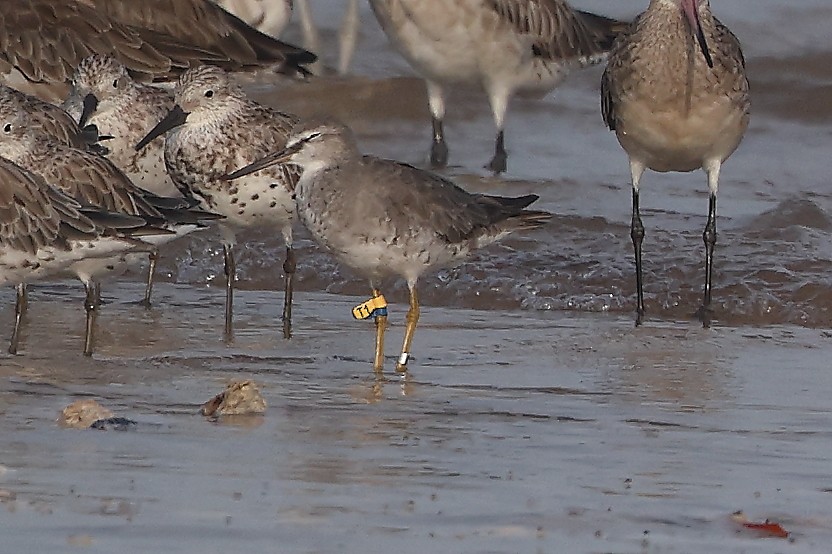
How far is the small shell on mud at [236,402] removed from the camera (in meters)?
6.35

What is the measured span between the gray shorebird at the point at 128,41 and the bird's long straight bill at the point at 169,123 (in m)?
1.83

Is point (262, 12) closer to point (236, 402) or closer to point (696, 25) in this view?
point (696, 25)

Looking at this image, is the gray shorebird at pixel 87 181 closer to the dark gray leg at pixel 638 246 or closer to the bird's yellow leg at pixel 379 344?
the bird's yellow leg at pixel 379 344

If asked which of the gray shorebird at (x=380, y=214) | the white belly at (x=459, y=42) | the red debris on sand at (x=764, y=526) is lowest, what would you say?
the red debris on sand at (x=764, y=526)

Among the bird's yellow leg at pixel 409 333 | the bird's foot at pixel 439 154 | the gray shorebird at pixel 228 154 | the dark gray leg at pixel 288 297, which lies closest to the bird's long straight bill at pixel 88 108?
the gray shorebird at pixel 228 154

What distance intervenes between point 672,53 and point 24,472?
4.81m

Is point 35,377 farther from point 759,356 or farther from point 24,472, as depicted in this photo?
point 759,356

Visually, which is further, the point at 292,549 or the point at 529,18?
the point at 529,18

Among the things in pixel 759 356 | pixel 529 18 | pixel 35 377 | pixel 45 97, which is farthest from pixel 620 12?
pixel 35 377

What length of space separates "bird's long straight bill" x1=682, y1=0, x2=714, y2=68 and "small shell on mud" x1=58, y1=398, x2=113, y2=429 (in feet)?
13.5

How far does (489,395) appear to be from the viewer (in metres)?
7.03

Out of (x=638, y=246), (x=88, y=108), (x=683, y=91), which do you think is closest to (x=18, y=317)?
(x=88, y=108)

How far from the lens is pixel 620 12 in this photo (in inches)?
669

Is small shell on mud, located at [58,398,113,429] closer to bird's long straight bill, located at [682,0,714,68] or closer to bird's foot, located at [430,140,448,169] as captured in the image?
bird's long straight bill, located at [682,0,714,68]
